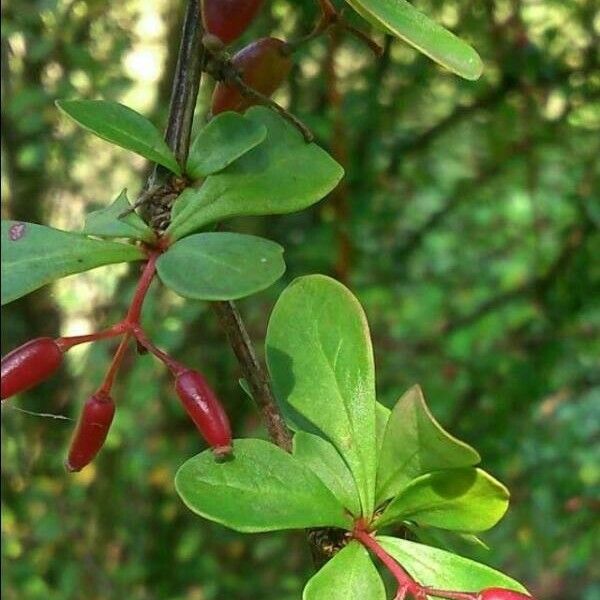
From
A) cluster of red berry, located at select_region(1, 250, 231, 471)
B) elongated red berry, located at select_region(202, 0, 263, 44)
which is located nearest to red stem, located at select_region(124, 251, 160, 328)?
cluster of red berry, located at select_region(1, 250, 231, 471)

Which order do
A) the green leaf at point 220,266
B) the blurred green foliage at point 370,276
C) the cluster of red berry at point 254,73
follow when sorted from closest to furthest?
1. the green leaf at point 220,266
2. the cluster of red berry at point 254,73
3. the blurred green foliage at point 370,276

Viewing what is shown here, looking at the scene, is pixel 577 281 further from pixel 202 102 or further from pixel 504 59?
pixel 202 102

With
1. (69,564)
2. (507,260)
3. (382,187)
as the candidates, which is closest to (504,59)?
(382,187)

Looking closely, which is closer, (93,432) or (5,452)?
(93,432)

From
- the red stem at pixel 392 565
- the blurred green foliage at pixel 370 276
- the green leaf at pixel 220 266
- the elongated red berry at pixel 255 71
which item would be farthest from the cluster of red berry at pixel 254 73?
the blurred green foliage at pixel 370 276

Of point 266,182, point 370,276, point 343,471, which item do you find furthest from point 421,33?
point 370,276

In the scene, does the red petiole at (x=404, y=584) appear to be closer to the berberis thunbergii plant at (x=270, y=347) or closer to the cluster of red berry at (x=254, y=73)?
the berberis thunbergii plant at (x=270, y=347)

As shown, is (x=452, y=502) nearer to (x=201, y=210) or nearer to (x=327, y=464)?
(x=327, y=464)
